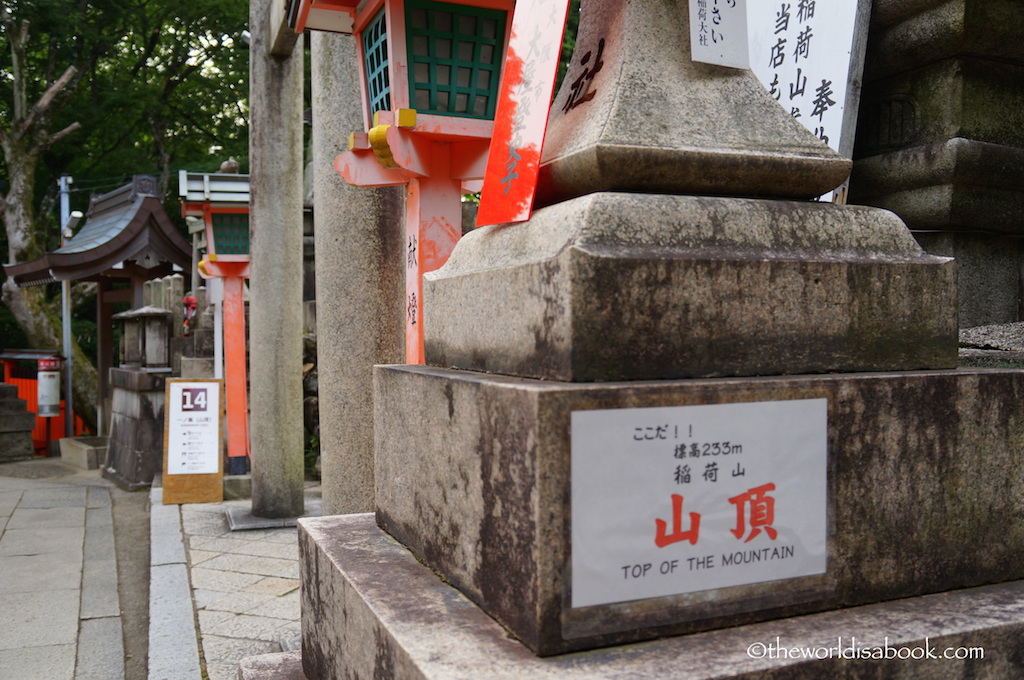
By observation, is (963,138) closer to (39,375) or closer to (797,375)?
(797,375)

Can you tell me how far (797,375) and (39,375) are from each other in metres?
15.0

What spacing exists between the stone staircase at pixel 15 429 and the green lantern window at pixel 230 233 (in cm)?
671

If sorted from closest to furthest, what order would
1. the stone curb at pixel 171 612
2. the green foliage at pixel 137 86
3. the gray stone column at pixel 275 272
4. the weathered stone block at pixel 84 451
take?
the stone curb at pixel 171 612, the gray stone column at pixel 275 272, the weathered stone block at pixel 84 451, the green foliage at pixel 137 86

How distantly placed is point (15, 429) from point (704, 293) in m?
14.5

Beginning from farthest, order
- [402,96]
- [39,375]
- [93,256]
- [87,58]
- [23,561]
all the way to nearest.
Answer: [87,58] → [39,375] → [93,256] → [23,561] → [402,96]

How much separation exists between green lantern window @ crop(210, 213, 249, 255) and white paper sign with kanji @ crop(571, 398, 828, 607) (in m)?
8.44

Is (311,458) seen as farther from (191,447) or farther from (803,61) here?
(803,61)

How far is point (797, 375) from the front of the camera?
1703 mm

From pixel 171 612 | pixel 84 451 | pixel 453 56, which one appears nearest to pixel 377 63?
pixel 453 56

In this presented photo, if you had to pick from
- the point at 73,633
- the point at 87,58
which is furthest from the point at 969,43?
the point at 87,58

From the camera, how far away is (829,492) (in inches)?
64.4

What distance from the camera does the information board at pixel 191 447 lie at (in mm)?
7734

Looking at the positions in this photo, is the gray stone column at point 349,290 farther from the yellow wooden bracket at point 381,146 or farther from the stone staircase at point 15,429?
the stone staircase at point 15,429

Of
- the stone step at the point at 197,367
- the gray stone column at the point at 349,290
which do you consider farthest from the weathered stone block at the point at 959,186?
the stone step at the point at 197,367
